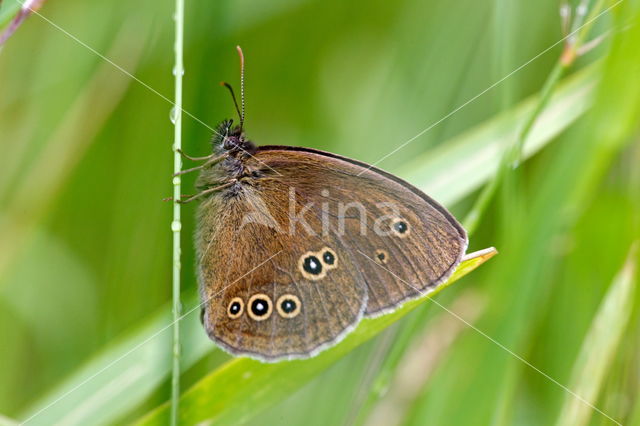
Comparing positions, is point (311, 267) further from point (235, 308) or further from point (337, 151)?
point (337, 151)

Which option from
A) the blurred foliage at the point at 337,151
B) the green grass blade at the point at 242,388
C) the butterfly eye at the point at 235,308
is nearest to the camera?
the green grass blade at the point at 242,388

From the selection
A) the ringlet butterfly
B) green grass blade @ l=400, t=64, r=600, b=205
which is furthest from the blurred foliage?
the ringlet butterfly

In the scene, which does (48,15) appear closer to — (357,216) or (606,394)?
(357,216)

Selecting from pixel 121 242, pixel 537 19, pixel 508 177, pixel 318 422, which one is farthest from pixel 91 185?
pixel 537 19

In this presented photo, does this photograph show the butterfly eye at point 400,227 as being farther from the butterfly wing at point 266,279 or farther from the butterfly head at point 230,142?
the butterfly head at point 230,142

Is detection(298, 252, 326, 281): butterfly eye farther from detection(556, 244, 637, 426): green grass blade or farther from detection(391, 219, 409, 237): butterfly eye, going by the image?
detection(556, 244, 637, 426): green grass blade

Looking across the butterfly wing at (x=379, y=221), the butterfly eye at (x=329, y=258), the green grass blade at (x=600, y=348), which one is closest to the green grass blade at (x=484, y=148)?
the butterfly wing at (x=379, y=221)

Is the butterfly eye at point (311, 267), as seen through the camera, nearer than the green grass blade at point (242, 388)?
No
